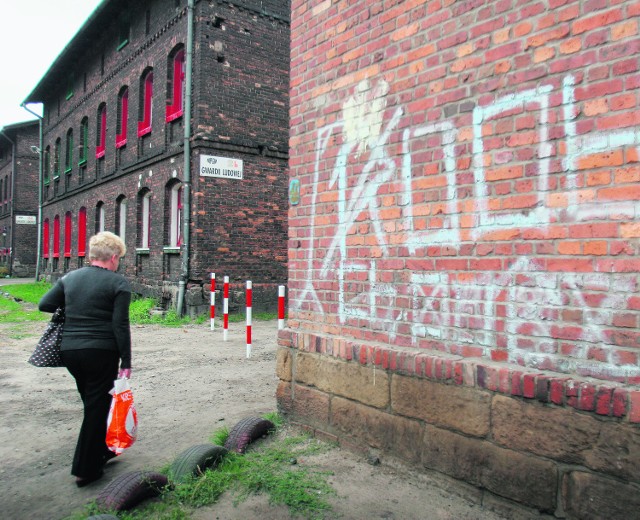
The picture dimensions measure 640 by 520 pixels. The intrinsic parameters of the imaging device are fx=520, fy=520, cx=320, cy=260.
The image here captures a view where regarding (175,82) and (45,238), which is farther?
(45,238)

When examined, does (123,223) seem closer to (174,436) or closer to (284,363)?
(174,436)

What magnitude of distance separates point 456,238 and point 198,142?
10223mm

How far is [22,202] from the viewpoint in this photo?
106 ft

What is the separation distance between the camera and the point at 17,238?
32.4m

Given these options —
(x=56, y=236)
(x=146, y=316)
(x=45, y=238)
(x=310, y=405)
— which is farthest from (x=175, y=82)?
(x=45, y=238)

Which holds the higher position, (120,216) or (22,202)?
(22,202)

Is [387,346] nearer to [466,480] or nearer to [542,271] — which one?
[466,480]

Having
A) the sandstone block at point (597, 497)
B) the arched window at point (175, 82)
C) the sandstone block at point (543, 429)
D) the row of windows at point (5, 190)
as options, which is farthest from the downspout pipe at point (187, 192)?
the row of windows at point (5, 190)

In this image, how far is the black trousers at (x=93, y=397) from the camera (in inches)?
140

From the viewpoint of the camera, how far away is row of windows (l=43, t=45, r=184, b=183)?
13719mm

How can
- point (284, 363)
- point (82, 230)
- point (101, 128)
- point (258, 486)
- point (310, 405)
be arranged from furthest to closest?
point (82, 230), point (101, 128), point (284, 363), point (310, 405), point (258, 486)

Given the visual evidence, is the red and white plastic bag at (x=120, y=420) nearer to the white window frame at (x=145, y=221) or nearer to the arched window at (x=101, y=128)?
the white window frame at (x=145, y=221)

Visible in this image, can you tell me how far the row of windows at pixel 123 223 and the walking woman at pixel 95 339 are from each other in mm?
9536

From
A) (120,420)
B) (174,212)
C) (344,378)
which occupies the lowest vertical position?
(120,420)
